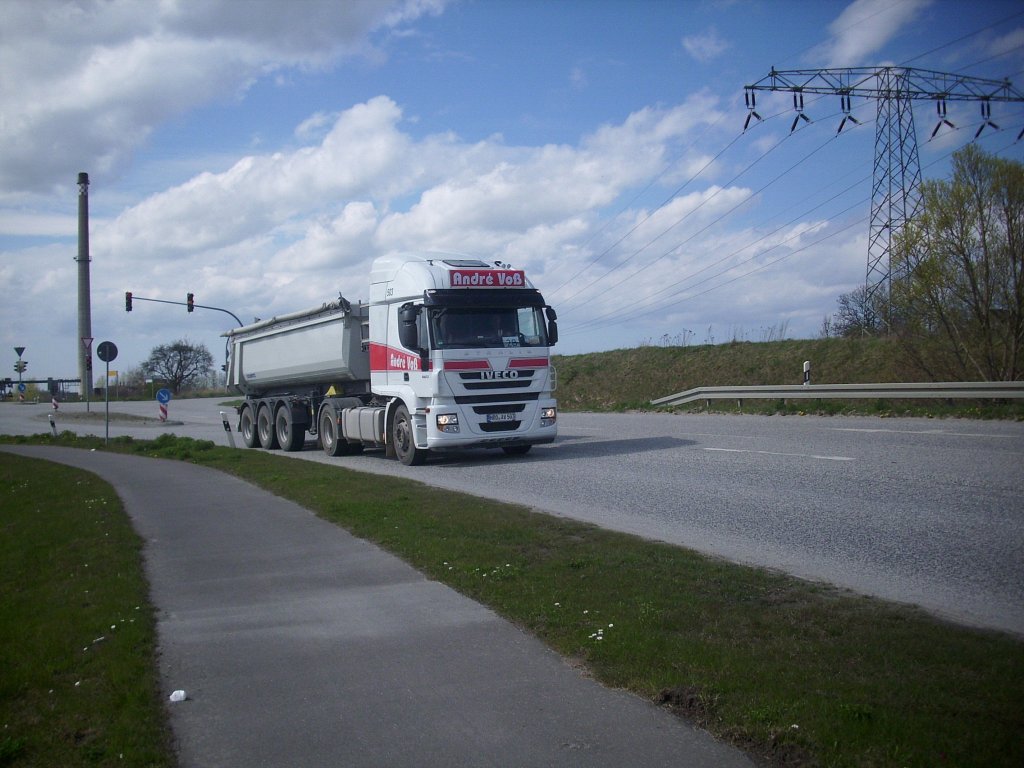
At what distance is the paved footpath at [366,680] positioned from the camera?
4160mm

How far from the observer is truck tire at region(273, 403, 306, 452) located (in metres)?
22.6

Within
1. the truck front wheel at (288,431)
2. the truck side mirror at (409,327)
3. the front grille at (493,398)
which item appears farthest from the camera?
the truck front wheel at (288,431)

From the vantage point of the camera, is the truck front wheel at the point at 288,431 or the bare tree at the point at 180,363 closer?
the truck front wheel at the point at 288,431

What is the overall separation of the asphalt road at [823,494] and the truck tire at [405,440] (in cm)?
31

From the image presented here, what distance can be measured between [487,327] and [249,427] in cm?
1195

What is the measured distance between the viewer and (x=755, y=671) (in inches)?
185

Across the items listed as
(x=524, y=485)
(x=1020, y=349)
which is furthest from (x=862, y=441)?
(x=1020, y=349)

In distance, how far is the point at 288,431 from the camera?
74.7 feet

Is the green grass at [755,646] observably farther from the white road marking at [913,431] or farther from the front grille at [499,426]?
the white road marking at [913,431]

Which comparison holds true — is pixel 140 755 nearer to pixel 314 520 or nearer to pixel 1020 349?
pixel 314 520

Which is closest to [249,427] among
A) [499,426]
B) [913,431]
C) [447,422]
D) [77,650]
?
[447,422]

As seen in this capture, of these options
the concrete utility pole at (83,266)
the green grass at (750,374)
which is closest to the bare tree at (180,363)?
the concrete utility pole at (83,266)

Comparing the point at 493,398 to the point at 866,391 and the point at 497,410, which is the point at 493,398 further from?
the point at 866,391

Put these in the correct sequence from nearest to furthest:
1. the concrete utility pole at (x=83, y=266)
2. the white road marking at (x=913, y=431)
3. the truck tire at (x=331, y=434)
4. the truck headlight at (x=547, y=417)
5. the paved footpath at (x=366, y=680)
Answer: the paved footpath at (x=366, y=680), the white road marking at (x=913, y=431), the truck headlight at (x=547, y=417), the truck tire at (x=331, y=434), the concrete utility pole at (x=83, y=266)
